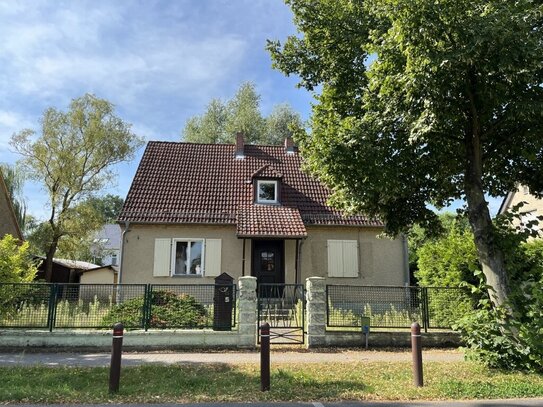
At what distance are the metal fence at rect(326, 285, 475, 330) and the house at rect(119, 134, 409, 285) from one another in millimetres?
5658

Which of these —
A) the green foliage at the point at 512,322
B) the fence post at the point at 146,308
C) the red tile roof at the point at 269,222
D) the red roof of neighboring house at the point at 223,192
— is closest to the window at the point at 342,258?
the red roof of neighboring house at the point at 223,192

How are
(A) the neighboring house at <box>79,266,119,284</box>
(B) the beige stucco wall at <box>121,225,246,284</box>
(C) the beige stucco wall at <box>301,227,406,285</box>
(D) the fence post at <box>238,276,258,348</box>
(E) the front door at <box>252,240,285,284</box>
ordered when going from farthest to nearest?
(A) the neighboring house at <box>79,266,119,284</box>, (C) the beige stucco wall at <box>301,227,406,285</box>, (E) the front door at <box>252,240,285,284</box>, (B) the beige stucco wall at <box>121,225,246,284</box>, (D) the fence post at <box>238,276,258,348</box>

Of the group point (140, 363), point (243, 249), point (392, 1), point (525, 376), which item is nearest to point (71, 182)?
point (243, 249)

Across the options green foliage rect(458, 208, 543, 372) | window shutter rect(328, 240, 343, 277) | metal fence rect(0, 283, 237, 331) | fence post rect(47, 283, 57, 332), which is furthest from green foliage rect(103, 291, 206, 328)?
window shutter rect(328, 240, 343, 277)

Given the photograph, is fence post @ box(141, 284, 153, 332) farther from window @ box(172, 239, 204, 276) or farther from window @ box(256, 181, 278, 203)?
window @ box(256, 181, 278, 203)

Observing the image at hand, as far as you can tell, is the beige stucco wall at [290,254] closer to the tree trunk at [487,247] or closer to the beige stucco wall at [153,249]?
the beige stucco wall at [153,249]

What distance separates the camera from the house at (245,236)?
1730 centimetres

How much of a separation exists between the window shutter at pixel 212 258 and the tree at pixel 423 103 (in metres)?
8.23

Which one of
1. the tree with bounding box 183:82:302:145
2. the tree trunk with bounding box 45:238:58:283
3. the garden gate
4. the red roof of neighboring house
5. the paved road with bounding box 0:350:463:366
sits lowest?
the paved road with bounding box 0:350:463:366

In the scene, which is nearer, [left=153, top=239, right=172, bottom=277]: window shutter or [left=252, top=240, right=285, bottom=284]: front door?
[left=153, top=239, right=172, bottom=277]: window shutter

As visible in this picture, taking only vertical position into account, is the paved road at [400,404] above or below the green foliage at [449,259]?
below

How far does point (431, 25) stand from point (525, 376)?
609 centimetres

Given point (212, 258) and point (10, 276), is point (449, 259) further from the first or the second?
point (10, 276)

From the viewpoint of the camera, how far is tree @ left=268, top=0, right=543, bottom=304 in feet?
23.6
